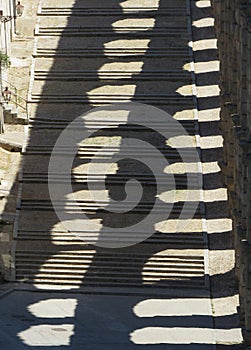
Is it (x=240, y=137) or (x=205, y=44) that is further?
(x=205, y=44)

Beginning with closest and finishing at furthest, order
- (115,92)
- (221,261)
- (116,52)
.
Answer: (221,261), (115,92), (116,52)

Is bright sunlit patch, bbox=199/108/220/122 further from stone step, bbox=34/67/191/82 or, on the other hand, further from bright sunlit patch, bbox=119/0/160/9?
bright sunlit patch, bbox=119/0/160/9

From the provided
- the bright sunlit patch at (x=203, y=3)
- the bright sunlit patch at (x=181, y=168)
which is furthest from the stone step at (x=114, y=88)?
the bright sunlit patch at (x=203, y=3)

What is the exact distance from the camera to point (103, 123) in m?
86.2

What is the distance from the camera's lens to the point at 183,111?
8762cm


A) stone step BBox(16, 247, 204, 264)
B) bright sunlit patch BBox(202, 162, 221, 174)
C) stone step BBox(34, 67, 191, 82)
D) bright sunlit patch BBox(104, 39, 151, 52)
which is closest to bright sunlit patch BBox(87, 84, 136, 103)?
stone step BBox(34, 67, 191, 82)

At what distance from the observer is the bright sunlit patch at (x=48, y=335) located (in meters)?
69.9

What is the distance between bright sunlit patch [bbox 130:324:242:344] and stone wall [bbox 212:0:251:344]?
1.44 metres

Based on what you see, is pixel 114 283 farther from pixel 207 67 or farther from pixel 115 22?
pixel 115 22

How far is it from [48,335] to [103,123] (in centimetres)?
1793

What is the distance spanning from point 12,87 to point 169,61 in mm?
8207

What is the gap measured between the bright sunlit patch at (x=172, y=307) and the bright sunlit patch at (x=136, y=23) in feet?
79.0

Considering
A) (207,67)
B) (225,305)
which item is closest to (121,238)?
(225,305)

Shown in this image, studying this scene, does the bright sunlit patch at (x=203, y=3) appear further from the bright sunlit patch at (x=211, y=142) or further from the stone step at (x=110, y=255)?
the stone step at (x=110, y=255)
